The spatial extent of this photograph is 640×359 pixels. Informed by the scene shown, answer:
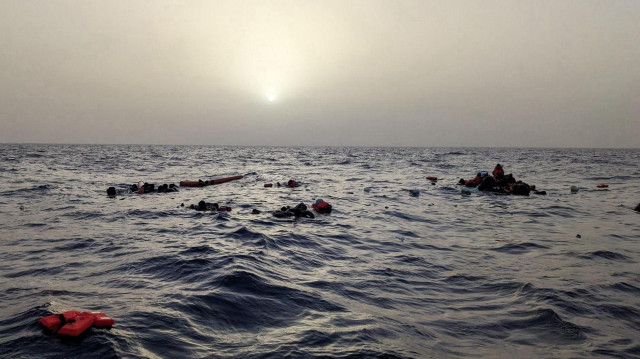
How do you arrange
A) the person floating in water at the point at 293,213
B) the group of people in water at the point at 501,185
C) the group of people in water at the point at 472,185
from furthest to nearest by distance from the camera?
the group of people in water at the point at 501,185 → the group of people in water at the point at 472,185 → the person floating in water at the point at 293,213

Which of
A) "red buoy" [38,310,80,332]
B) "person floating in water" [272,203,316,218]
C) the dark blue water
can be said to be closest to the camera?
"red buoy" [38,310,80,332]

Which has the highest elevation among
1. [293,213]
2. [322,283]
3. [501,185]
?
[501,185]

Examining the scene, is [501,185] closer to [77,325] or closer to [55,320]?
[77,325]

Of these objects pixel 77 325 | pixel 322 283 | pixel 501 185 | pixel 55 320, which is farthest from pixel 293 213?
pixel 501 185

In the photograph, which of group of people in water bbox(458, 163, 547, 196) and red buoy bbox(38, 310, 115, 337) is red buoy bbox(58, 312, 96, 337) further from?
group of people in water bbox(458, 163, 547, 196)

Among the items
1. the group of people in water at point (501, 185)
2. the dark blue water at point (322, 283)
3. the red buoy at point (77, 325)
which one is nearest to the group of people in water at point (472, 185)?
the group of people in water at point (501, 185)

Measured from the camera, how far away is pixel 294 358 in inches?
199

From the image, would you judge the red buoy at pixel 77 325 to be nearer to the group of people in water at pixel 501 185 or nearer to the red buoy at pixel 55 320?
the red buoy at pixel 55 320

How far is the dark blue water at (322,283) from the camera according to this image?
5.59m

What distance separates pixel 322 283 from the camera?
8.58 m

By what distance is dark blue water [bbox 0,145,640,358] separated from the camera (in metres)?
5.59

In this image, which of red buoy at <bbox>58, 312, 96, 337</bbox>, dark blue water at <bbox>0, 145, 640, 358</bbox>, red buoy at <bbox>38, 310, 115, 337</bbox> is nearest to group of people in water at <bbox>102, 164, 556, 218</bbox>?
dark blue water at <bbox>0, 145, 640, 358</bbox>

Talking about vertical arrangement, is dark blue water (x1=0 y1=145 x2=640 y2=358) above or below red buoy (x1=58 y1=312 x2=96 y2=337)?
below

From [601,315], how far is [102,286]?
9.75 meters
